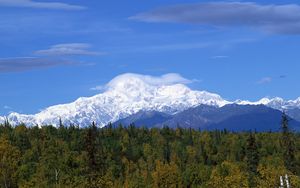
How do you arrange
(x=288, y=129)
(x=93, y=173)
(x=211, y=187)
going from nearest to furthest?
(x=93, y=173) < (x=288, y=129) < (x=211, y=187)

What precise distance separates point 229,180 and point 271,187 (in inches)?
3700

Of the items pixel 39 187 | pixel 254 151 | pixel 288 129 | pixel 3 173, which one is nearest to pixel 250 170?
pixel 254 151

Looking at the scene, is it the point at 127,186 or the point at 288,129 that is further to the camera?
the point at 127,186

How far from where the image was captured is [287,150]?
132875 millimetres

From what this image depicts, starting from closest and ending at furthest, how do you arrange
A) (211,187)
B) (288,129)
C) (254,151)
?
(288,129) → (254,151) → (211,187)

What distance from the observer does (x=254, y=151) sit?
159 metres

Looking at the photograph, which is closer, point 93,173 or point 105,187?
point 93,173

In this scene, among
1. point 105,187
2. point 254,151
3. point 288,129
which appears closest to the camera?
point 288,129

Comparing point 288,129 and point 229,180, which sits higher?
point 288,129

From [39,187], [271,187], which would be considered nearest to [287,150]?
[271,187]

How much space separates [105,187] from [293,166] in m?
43.9

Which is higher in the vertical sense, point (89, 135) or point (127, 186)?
point (89, 135)

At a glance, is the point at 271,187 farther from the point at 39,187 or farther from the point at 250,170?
the point at 39,187

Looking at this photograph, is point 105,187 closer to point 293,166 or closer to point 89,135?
point 89,135
